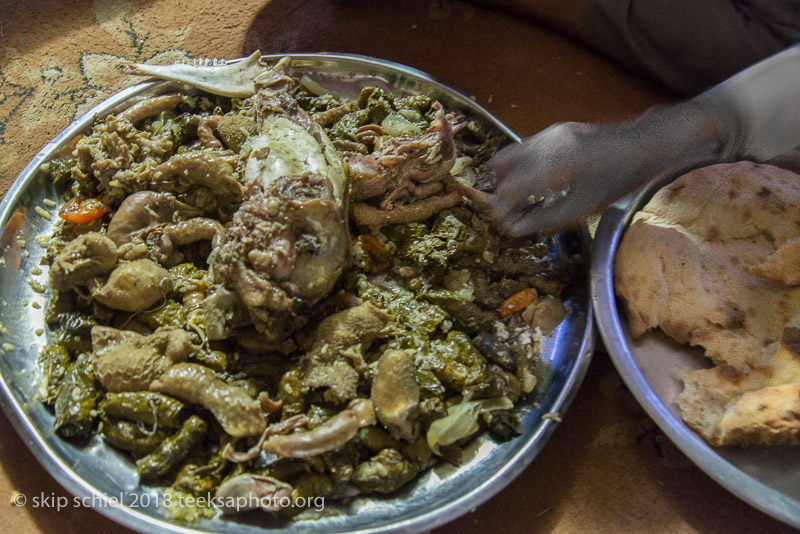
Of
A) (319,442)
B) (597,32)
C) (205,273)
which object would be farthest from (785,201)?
(205,273)

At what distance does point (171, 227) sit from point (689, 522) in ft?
8.61

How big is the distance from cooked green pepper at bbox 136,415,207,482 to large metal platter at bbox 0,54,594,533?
86 millimetres

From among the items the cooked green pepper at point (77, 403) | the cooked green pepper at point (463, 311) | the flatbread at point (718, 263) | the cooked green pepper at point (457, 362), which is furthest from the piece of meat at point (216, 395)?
the flatbread at point (718, 263)

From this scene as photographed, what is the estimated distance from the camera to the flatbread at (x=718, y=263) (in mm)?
→ 2283

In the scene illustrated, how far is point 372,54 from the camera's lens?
4.03m

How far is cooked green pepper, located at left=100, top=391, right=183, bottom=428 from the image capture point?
6.78 ft

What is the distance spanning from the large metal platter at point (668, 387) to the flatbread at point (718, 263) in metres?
0.06

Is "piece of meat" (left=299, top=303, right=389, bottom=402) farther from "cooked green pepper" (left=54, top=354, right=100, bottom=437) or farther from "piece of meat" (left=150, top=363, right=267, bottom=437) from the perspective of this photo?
"cooked green pepper" (left=54, top=354, right=100, bottom=437)

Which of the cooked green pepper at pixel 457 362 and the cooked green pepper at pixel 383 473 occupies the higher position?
the cooked green pepper at pixel 457 362

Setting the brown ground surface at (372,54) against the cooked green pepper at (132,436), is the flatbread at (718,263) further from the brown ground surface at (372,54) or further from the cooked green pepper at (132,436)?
the cooked green pepper at (132,436)

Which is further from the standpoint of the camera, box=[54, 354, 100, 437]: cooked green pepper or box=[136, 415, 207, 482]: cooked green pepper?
box=[54, 354, 100, 437]: cooked green pepper

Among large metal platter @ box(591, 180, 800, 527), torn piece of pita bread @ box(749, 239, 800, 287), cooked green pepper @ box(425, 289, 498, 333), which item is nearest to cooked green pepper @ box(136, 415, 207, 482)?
cooked green pepper @ box(425, 289, 498, 333)

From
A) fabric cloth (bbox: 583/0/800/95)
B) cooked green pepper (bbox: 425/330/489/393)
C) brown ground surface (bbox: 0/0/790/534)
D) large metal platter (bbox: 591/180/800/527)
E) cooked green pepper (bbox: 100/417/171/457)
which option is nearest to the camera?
large metal platter (bbox: 591/180/800/527)

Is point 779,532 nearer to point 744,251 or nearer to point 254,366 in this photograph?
point 744,251
